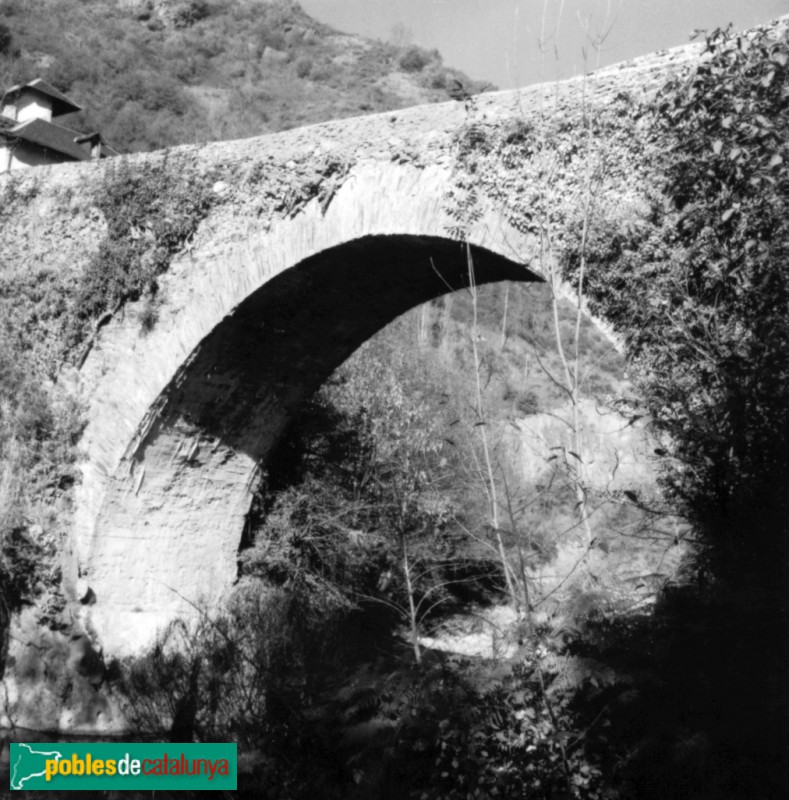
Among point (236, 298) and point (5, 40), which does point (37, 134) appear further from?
point (5, 40)

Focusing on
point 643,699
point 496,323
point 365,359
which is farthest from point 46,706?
point 496,323

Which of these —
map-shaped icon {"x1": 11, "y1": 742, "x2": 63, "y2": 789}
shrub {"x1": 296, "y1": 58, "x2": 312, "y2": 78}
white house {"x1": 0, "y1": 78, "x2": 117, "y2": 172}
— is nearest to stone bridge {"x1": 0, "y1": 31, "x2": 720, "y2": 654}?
map-shaped icon {"x1": 11, "y1": 742, "x2": 63, "y2": 789}

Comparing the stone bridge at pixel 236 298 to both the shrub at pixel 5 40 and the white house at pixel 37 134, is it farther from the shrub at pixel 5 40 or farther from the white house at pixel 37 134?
the shrub at pixel 5 40

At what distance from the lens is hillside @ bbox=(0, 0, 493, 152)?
3142 cm

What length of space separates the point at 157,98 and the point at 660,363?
33262mm

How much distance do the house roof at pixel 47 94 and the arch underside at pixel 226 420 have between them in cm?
1780

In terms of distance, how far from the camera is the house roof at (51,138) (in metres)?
17.9

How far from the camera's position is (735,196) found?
3650mm

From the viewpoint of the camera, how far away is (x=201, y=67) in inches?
1475

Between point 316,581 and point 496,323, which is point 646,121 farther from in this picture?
point 496,323

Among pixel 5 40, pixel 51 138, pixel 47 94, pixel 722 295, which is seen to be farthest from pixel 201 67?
pixel 722 295

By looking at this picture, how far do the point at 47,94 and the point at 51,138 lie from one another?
362 centimetres

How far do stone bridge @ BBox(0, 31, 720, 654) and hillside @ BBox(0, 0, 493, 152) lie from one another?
23135 millimetres

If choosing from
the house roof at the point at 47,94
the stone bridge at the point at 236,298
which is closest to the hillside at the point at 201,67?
the house roof at the point at 47,94
